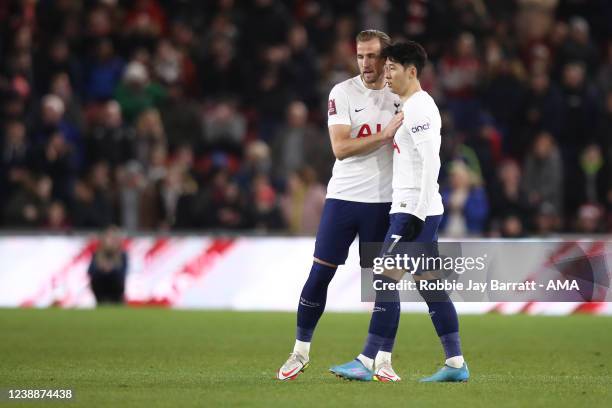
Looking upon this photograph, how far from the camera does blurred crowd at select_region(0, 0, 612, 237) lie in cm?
2017

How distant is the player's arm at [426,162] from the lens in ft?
30.5

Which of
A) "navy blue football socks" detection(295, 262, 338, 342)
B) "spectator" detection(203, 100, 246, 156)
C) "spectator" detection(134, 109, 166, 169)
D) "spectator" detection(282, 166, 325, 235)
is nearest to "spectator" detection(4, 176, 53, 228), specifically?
"spectator" detection(134, 109, 166, 169)

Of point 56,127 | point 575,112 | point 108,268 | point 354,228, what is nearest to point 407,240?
point 354,228

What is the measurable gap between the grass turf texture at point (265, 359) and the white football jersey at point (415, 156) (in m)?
1.34

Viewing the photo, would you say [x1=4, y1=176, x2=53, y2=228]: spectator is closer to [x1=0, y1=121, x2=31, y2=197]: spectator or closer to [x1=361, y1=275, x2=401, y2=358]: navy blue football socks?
[x1=0, y1=121, x2=31, y2=197]: spectator

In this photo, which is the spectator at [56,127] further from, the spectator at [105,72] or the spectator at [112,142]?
the spectator at [105,72]

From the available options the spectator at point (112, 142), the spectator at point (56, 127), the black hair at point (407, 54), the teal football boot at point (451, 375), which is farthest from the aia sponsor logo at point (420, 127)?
the spectator at point (56, 127)

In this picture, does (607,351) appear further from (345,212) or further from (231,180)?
(231,180)

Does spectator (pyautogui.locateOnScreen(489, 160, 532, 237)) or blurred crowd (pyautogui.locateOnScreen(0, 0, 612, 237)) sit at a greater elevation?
blurred crowd (pyautogui.locateOnScreen(0, 0, 612, 237))

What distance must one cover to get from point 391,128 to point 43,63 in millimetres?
13746

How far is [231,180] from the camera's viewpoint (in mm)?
20719

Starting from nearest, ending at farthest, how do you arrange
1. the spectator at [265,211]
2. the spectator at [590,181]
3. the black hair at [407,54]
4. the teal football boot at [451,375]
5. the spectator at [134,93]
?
the black hair at [407,54]
the teal football boot at [451,375]
the spectator at [265,211]
the spectator at [590,181]
the spectator at [134,93]

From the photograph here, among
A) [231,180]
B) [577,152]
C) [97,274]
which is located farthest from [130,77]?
[577,152]

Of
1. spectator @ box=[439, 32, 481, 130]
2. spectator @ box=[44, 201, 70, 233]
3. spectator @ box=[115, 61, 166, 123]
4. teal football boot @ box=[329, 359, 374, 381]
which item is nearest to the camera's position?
teal football boot @ box=[329, 359, 374, 381]
